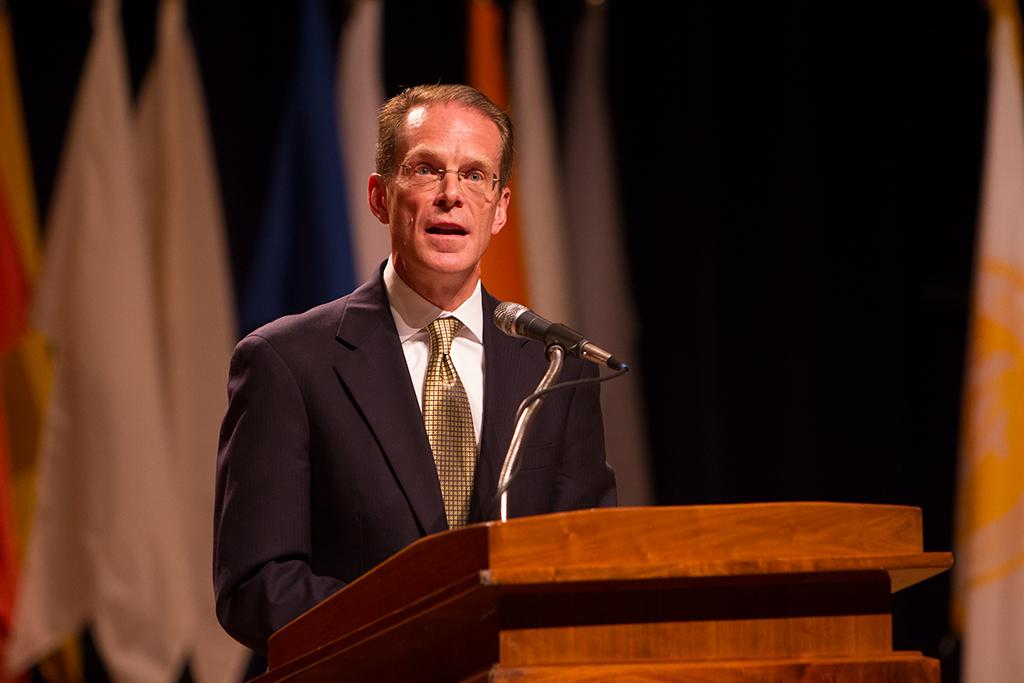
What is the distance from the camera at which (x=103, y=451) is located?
4504 mm

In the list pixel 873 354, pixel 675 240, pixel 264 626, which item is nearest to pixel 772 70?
pixel 675 240

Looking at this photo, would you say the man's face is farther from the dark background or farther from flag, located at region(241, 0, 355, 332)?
the dark background

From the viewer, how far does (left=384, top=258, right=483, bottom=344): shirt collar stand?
8.05 ft

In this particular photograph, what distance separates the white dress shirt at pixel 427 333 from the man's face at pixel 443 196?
0.14 ft

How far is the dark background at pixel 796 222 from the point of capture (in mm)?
5215

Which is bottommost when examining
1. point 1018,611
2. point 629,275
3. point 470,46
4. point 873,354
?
point 1018,611

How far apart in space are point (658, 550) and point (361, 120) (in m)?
3.64

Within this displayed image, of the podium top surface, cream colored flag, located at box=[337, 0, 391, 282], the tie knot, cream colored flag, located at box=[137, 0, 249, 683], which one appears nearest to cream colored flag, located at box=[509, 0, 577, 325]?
cream colored flag, located at box=[337, 0, 391, 282]

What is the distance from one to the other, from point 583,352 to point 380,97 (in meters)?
3.22

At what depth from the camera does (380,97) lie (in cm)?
507

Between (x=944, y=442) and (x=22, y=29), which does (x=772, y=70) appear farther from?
(x=22, y=29)

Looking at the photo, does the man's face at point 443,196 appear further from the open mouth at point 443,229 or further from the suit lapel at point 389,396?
the suit lapel at point 389,396

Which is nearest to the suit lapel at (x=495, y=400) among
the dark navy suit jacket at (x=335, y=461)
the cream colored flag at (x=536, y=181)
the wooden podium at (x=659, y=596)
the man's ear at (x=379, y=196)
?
the dark navy suit jacket at (x=335, y=461)

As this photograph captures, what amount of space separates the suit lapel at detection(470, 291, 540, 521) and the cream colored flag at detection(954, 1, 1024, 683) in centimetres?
273
